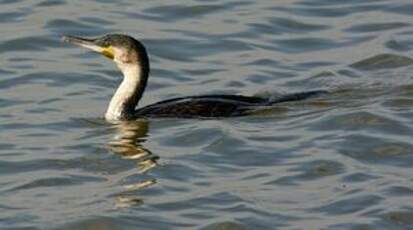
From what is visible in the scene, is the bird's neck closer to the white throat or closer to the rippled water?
the white throat

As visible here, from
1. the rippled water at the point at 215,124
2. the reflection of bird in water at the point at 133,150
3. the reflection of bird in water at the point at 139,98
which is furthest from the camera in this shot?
the reflection of bird in water at the point at 139,98

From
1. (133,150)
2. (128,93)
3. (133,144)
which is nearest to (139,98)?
(128,93)

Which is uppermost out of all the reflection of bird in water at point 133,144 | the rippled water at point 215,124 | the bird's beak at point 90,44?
the bird's beak at point 90,44

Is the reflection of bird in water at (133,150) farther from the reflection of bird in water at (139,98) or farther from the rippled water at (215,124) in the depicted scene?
the reflection of bird in water at (139,98)

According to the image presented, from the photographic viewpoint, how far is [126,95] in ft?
47.1

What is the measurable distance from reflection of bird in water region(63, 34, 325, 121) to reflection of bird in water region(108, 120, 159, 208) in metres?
0.18

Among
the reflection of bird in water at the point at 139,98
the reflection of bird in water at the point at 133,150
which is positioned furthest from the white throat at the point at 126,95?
the reflection of bird in water at the point at 133,150

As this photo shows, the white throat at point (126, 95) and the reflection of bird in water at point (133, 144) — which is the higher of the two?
the white throat at point (126, 95)

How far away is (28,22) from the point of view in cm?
1750

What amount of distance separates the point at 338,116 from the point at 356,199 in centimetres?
259

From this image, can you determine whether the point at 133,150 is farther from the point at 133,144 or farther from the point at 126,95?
the point at 126,95

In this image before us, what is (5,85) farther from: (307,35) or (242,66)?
(307,35)

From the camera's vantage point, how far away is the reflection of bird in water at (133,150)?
452 inches

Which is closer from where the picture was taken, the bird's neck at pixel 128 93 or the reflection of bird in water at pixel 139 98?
the reflection of bird in water at pixel 139 98
